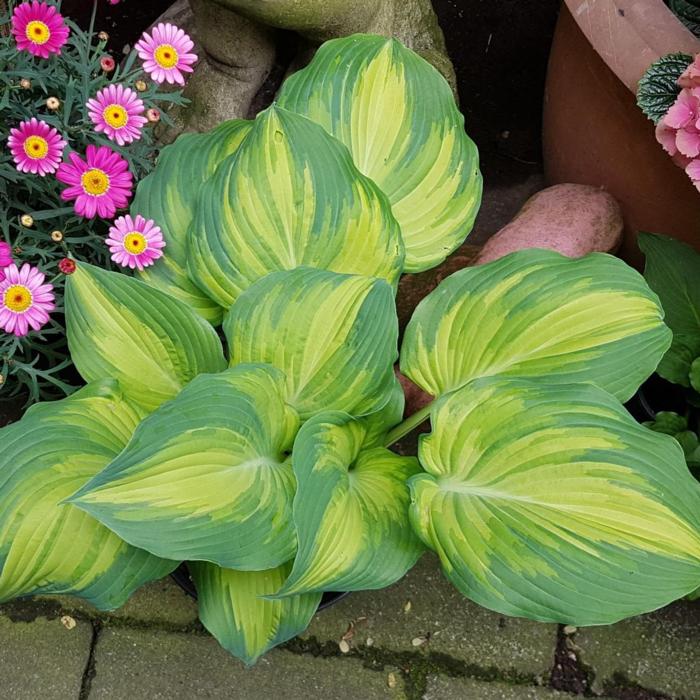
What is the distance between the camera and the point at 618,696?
4.38 feet

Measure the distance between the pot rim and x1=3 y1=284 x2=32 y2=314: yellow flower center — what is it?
0.86 meters

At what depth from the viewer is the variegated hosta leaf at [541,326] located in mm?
1022

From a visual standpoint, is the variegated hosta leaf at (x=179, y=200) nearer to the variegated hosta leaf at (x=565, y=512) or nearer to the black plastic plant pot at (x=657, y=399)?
the variegated hosta leaf at (x=565, y=512)

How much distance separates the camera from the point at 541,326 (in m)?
1.04

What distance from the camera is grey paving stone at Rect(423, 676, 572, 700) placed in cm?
134

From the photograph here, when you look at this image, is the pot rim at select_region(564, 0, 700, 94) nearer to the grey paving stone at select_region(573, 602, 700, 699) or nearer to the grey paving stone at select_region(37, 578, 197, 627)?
the grey paving stone at select_region(573, 602, 700, 699)

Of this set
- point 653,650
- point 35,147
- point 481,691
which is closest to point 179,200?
point 35,147

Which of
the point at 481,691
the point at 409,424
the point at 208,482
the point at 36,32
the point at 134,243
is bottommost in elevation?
the point at 481,691

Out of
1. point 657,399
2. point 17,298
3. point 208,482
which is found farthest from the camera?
point 657,399

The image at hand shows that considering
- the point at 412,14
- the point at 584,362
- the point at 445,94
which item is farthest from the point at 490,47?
the point at 584,362

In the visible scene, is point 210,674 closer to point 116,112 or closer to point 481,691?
point 481,691

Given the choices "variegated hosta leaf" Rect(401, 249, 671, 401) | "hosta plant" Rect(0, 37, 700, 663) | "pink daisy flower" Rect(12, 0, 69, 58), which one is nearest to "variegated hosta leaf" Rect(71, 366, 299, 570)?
"hosta plant" Rect(0, 37, 700, 663)

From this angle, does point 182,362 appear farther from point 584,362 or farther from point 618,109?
point 618,109

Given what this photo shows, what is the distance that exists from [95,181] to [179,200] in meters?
0.14
